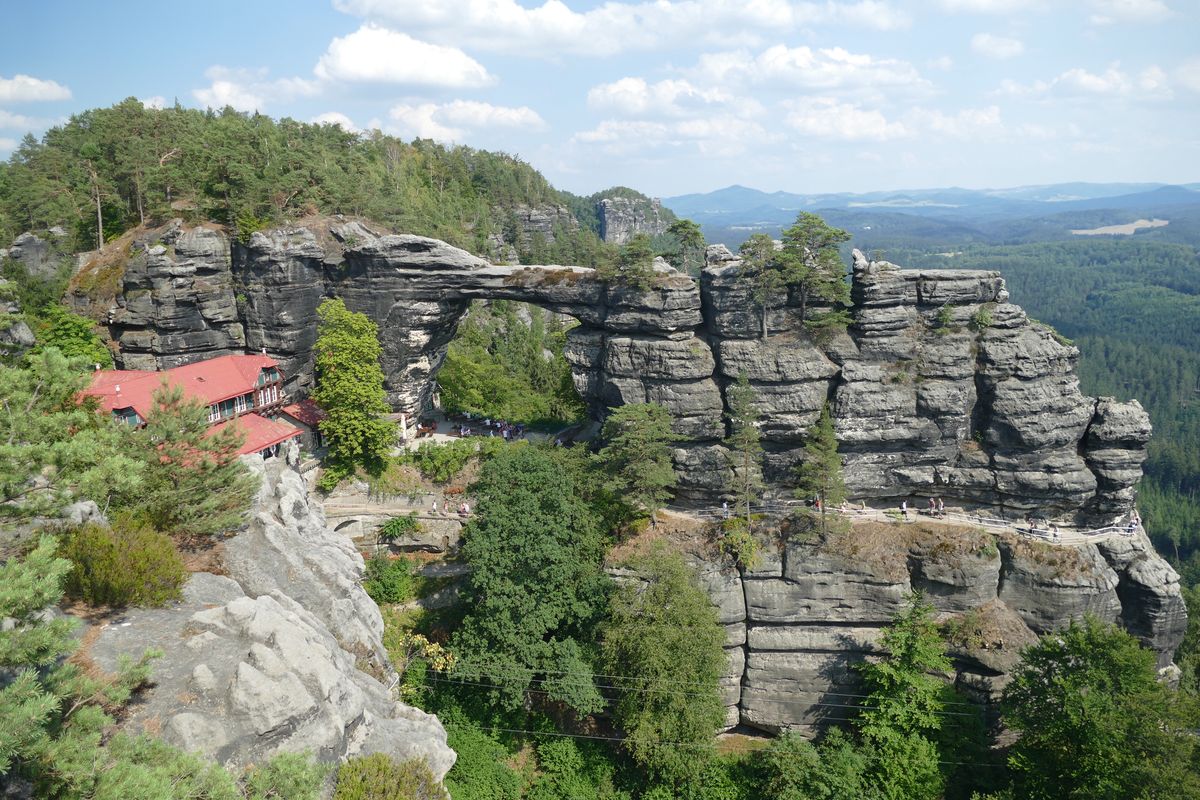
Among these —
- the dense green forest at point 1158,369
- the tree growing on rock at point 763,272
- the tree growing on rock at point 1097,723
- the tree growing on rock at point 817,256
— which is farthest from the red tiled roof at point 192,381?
the dense green forest at point 1158,369

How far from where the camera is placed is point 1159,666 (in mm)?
29156

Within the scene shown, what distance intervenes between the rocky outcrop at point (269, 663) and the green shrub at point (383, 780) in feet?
1.47

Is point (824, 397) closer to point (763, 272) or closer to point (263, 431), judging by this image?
point (763, 272)

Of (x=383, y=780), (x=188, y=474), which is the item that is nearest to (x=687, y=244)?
(x=188, y=474)

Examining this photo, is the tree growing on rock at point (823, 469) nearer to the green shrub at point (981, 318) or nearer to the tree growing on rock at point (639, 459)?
the tree growing on rock at point (639, 459)

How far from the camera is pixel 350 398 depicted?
31.8m

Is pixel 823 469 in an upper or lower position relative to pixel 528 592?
upper

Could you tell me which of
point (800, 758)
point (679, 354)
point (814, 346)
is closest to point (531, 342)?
point (679, 354)

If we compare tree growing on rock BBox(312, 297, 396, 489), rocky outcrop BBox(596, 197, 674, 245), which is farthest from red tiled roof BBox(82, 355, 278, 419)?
rocky outcrop BBox(596, 197, 674, 245)

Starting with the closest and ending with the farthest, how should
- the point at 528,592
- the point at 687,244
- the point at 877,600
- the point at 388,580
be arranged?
1. the point at 528,592
2. the point at 877,600
3. the point at 388,580
4. the point at 687,244

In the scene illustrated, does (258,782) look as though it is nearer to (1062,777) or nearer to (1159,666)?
(1062,777)

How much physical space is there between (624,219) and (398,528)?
11014 cm

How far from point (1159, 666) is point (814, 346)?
817 inches

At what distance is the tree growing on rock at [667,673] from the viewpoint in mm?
24328
